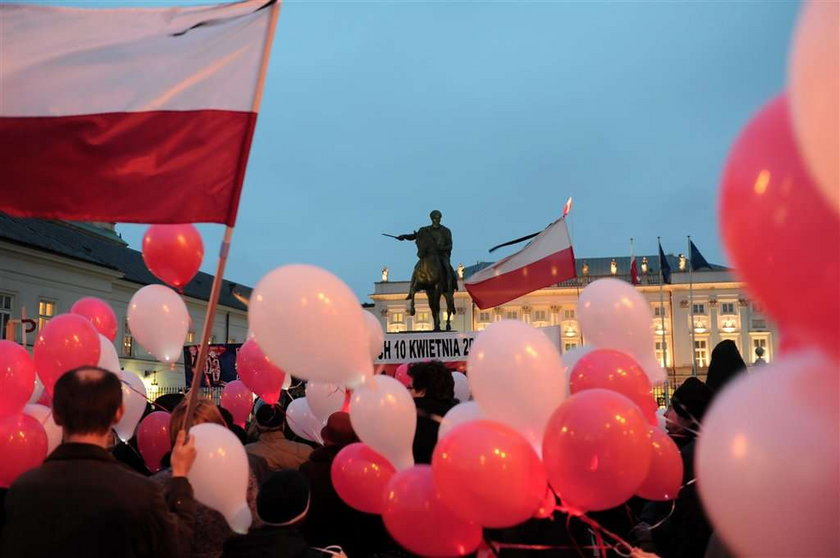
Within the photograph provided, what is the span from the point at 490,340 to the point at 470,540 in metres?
0.78

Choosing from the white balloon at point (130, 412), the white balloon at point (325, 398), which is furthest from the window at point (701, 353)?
the white balloon at point (130, 412)

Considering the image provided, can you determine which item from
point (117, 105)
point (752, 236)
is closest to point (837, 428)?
point (752, 236)

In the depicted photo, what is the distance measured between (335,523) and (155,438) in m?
1.34

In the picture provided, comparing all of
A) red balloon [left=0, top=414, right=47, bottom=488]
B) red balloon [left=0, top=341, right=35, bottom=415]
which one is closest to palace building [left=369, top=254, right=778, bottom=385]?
red balloon [left=0, top=341, right=35, bottom=415]

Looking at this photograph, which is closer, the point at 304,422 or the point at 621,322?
the point at 621,322

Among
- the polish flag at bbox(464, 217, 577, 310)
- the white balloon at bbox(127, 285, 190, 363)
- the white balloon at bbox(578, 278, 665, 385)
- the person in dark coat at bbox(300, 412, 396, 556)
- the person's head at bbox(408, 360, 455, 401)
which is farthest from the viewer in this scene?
the polish flag at bbox(464, 217, 577, 310)

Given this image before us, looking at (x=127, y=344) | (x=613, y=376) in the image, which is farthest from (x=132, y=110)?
(x=127, y=344)

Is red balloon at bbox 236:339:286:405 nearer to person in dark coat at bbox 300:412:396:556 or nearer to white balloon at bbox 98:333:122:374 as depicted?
white balloon at bbox 98:333:122:374

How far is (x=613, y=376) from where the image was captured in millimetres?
3510

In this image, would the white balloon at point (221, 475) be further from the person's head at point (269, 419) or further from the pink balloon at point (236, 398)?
the pink balloon at point (236, 398)

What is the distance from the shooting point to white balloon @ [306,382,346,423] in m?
5.86

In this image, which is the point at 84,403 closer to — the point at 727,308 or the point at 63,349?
the point at 63,349

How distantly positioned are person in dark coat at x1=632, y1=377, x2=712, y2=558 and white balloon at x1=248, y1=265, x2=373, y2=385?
5.83 feet

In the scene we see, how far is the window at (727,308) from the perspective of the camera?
60750 mm
